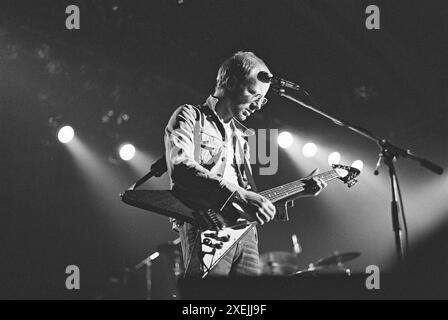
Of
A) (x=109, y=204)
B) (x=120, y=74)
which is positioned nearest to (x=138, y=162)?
(x=109, y=204)

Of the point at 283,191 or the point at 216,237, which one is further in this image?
the point at 283,191

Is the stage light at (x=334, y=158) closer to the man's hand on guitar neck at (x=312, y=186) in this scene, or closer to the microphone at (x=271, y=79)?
the man's hand on guitar neck at (x=312, y=186)

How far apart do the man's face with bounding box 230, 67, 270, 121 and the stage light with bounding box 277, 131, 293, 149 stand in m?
2.18

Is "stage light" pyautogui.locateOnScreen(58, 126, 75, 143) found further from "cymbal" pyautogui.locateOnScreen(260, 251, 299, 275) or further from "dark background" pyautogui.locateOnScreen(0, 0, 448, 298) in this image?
"cymbal" pyautogui.locateOnScreen(260, 251, 299, 275)

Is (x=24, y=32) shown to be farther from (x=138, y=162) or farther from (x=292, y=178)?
(x=292, y=178)

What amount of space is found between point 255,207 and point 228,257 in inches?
10.7

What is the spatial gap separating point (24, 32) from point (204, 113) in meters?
2.39

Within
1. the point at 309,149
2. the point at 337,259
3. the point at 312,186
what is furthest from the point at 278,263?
the point at 309,149

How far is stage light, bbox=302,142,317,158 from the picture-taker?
5414mm

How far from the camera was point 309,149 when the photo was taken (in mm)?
5430

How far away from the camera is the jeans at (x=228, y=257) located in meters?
2.62

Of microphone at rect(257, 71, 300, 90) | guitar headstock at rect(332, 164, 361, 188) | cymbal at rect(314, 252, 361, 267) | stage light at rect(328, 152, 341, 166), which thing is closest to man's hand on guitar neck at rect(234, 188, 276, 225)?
microphone at rect(257, 71, 300, 90)

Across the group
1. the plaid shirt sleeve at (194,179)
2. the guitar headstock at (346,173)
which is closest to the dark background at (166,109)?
the guitar headstock at (346,173)

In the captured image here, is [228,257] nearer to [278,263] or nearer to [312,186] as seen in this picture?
[312,186]
